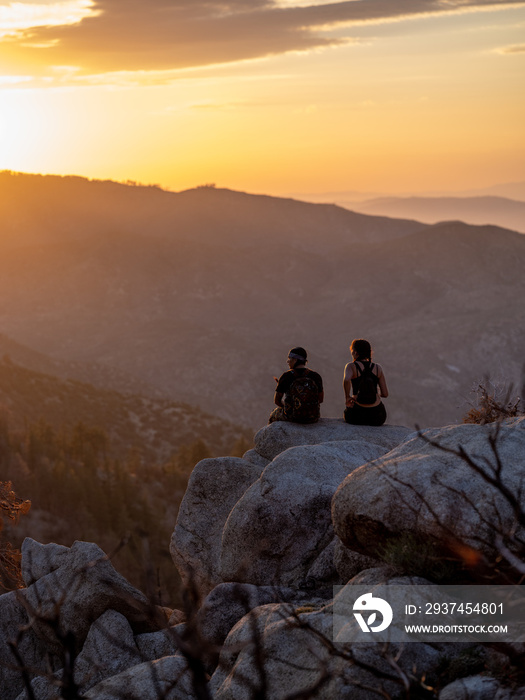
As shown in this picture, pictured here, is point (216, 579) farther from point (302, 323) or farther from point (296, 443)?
point (302, 323)

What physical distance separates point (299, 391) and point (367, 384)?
1.19m

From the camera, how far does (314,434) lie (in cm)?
1265

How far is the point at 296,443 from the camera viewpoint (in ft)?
41.3

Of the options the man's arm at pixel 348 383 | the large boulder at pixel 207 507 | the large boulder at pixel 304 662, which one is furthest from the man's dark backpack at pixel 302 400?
the large boulder at pixel 304 662

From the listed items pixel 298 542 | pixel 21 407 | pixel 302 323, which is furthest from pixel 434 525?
pixel 302 323

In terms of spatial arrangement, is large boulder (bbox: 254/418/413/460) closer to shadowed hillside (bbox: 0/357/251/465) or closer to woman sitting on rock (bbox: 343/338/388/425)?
woman sitting on rock (bbox: 343/338/388/425)

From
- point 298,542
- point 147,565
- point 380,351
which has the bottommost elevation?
point 380,351

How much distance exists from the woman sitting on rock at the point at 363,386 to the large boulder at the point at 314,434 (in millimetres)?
179

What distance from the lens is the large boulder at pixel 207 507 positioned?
11578 mm

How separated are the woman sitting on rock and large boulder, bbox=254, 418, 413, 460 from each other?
0.18 metres

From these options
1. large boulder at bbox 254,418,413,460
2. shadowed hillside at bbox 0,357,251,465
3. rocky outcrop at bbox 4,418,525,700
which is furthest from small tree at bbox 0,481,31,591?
shadowed hillside at bbox 0,357,251,465

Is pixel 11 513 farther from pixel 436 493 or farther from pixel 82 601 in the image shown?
pixel 436 493

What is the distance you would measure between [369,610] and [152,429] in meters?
50.3

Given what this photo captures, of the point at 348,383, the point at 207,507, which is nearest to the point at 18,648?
the point at 207,507
